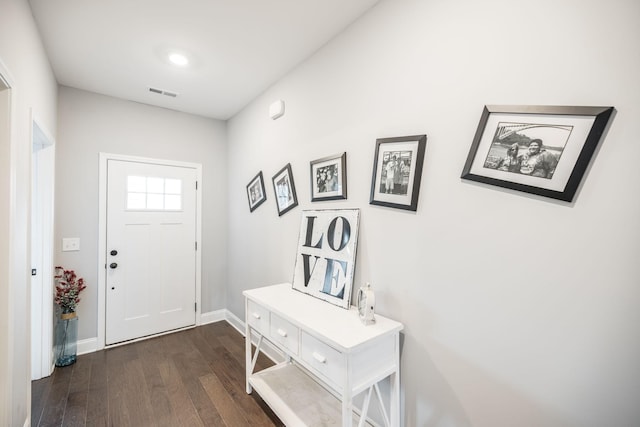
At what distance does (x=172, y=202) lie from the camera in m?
3.26

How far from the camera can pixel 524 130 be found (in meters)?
1.11

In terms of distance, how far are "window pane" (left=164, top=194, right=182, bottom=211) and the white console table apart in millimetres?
1811

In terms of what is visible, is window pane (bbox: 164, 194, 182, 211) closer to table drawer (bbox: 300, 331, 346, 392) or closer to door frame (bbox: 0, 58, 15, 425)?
door frame (bbox: 0, 58, 15, 425)

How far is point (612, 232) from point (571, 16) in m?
0.80

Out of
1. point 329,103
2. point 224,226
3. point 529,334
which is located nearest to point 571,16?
point 529,334

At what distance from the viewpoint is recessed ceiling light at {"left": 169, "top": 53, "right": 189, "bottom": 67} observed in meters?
2.20

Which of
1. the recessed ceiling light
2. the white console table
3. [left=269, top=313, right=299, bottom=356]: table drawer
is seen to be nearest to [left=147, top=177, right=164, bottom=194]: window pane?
the recessed ceiling light

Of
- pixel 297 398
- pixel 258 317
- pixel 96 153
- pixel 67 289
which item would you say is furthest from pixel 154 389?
pixel 96 153

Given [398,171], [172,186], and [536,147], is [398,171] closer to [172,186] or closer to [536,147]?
[536,147]

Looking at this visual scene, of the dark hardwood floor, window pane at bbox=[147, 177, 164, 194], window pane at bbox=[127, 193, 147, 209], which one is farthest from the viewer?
window pane at bbox=[147, 177, 164, 194]

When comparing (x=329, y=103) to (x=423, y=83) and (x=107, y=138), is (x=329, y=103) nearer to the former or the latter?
(x=423, y=83)

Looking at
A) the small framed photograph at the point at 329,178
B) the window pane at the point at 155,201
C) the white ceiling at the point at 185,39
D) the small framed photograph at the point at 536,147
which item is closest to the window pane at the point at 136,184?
the window pane at the point at 155,201

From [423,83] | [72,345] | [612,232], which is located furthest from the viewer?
[72,345]

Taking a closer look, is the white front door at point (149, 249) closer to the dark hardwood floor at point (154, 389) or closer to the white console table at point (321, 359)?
the dark hardwood floor at point (154, 389)
